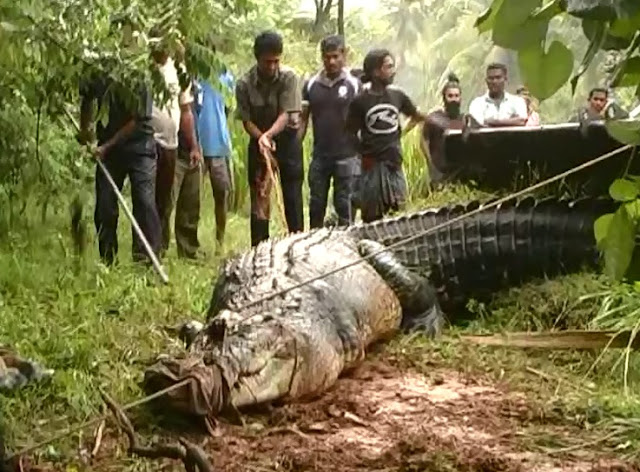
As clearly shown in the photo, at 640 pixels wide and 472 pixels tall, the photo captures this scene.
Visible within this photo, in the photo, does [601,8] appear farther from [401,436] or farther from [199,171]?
[199,171]

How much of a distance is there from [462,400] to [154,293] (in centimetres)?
200

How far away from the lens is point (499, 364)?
4.41 m

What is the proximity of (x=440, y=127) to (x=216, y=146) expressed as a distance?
1530 millimetres

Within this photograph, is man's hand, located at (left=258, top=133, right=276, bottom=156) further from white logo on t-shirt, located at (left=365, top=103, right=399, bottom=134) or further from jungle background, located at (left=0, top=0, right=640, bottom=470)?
jungle background, located at (left=0, top=0, right=640, bottom=470)

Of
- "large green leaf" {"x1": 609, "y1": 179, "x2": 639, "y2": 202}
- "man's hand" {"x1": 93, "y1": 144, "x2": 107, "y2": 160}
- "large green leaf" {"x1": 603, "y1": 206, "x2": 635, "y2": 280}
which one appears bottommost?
"man's hand" {"x1": 93, "y1": 144, "x2": 107, "y2": 160}

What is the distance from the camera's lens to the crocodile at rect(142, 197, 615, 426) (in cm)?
355

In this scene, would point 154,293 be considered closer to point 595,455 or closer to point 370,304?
point 370,304

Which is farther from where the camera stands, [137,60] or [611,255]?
[137,60]

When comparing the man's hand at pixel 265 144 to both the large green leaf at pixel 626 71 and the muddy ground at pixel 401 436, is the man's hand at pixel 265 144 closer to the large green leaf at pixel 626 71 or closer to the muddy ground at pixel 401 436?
the muddy ground at pixel 401 436

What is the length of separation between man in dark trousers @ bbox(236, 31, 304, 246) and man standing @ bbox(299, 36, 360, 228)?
0.44 feet

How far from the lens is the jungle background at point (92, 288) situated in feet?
Answer: 11.9

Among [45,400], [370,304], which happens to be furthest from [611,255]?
[370,304]

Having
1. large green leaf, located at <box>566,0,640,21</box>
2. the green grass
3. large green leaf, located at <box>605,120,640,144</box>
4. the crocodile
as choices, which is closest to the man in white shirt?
the crocodile

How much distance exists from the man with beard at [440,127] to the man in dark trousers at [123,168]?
7.05 feet
